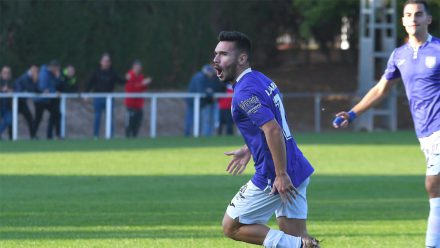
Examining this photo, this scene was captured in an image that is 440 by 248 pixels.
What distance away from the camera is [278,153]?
8.16 m

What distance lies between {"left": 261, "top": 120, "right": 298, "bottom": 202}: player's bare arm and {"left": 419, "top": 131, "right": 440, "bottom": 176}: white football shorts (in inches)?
87.0

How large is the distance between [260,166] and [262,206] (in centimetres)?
29

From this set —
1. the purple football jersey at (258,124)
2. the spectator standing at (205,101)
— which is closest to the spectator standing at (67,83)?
the spectator standing at (205,101)

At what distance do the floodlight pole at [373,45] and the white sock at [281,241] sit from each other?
2782 cm

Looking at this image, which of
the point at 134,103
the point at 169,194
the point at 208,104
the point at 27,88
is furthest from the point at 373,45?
the point at 169,194

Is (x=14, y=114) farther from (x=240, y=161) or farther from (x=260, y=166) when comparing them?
(x=260, y=166)

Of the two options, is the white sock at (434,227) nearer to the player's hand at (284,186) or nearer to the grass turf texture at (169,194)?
the grass turf texture at (169,194)

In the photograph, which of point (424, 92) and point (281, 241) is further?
point (424, 92)

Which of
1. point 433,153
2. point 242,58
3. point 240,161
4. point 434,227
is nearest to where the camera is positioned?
point 242,58

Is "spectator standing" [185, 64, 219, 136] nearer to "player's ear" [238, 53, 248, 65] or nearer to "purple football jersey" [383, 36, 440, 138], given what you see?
"purple football jersey" [383, 36, 440, 138]

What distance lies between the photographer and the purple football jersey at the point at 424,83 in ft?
33.4

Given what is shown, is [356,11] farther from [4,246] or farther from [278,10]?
[4,246]

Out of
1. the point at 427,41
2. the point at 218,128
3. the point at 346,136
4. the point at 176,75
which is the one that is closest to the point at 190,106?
the point at 218,128

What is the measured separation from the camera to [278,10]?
49.7m
